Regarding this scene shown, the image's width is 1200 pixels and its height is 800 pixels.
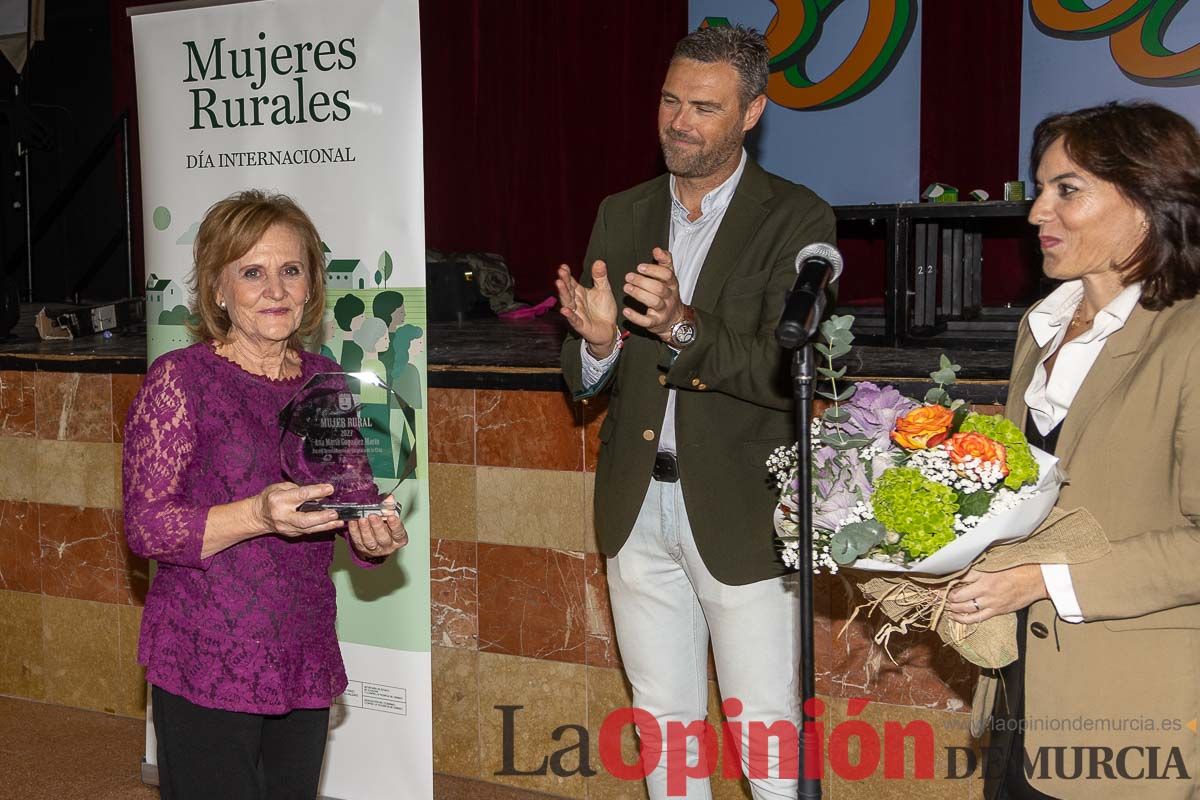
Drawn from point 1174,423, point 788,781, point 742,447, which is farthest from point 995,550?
point 788,781

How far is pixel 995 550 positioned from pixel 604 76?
521 cm

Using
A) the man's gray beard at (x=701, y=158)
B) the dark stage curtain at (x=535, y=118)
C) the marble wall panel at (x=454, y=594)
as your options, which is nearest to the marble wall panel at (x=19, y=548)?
the marble wall panel at (x=454, y=594)

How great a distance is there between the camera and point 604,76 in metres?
6.52

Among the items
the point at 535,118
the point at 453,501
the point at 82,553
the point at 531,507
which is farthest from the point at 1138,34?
the point at 82,553

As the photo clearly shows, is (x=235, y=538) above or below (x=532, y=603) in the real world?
above

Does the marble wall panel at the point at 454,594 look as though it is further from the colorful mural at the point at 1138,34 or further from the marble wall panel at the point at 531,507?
the colorful mural at the point at 1138,34

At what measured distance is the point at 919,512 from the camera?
5.23 feet

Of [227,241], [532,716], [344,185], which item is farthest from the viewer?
[532,716]

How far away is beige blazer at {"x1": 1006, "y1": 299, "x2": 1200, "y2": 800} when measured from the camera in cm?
165

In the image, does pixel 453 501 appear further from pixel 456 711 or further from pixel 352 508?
pixel 352 508

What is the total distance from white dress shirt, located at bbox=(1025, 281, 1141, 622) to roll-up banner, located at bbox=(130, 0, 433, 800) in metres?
1.44

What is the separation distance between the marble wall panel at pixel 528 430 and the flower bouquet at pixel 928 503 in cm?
150

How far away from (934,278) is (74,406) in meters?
2.84

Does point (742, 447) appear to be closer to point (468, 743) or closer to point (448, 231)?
point (468, 743)
